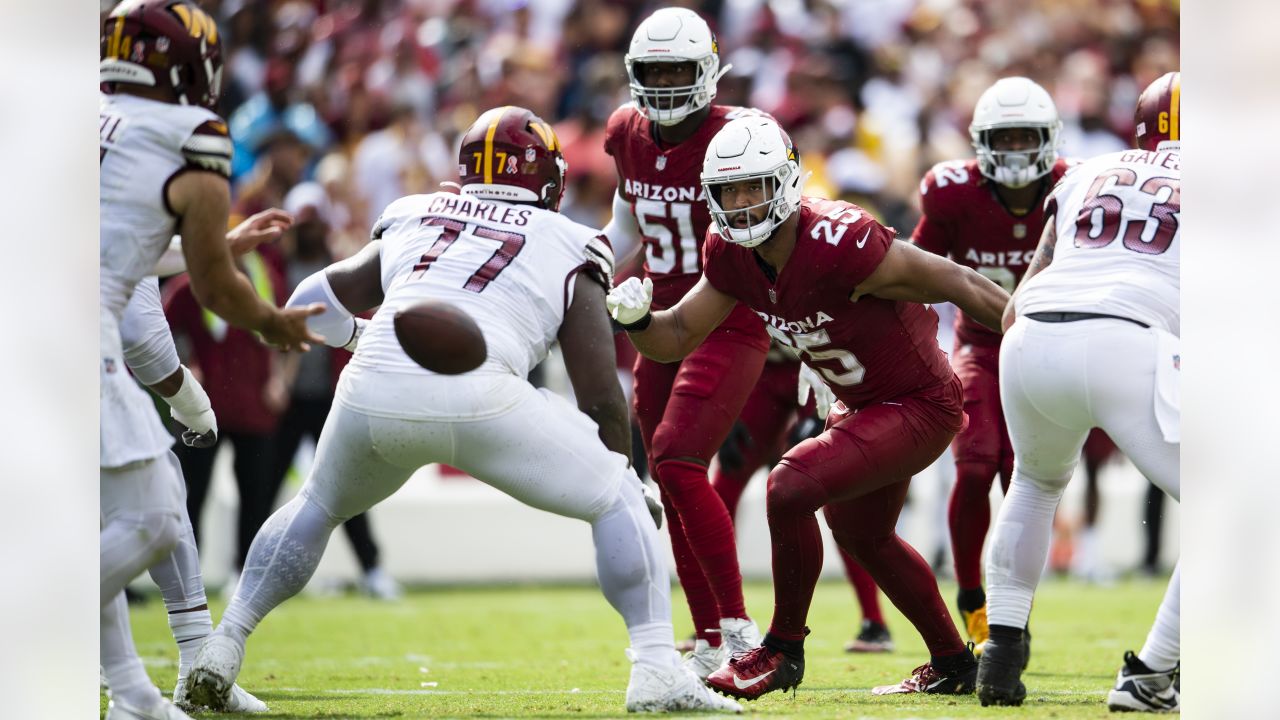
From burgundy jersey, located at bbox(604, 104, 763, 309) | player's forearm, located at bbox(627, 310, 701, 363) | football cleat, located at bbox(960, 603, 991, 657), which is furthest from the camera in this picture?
football cleat, located at bbox(960, 603, 991, 657)

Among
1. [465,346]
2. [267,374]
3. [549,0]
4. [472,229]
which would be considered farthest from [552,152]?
[549,0]

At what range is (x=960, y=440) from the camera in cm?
565

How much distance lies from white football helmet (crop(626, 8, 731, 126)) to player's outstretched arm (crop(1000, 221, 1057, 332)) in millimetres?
1248

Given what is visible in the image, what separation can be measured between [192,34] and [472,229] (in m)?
0.87

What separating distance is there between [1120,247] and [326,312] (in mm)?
2140

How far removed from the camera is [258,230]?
4.52 meters

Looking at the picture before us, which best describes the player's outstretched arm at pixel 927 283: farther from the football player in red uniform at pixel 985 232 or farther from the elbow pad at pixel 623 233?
the elbow pad at pixel 623 233

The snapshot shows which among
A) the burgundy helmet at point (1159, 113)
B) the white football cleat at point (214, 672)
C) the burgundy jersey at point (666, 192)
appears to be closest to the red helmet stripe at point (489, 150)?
the burgundy jersey at point (666, 192)

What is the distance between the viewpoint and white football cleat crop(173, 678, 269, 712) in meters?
4.35

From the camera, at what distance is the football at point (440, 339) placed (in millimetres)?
4016

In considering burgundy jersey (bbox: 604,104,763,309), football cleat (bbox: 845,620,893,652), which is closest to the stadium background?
football cleat (bbox: 845,620,893,652)

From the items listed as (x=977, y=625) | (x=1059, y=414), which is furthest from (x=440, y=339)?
(x=977, y=625)

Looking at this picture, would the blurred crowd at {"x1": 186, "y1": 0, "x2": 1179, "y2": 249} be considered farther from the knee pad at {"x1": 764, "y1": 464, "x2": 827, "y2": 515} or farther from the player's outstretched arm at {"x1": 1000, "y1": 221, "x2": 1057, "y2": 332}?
the knee pad at {"x1": 764, "y1": 464, "x2": 827, "y2": 515}
